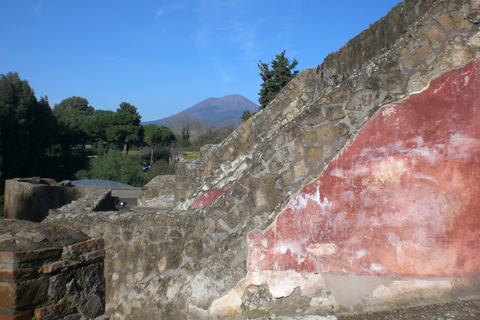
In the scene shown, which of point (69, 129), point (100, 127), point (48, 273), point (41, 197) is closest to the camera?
point (48, 273)

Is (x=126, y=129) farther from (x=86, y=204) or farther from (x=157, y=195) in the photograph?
(x=86, y=204)

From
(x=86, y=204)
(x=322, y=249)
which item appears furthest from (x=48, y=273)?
(x=86, y=204)

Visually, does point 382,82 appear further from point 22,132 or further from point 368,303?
point 22,132

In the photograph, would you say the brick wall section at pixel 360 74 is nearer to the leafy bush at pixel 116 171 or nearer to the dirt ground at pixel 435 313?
the dirt ground at pixel 435 313

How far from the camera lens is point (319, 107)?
141 inches

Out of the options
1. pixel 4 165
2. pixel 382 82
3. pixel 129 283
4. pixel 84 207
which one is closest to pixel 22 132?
pixel 4 165

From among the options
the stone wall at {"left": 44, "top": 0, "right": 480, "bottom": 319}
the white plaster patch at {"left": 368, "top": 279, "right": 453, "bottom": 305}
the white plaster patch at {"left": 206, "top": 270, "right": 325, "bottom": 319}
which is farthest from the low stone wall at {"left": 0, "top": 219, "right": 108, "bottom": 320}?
the white plaster patch at {"left": 368, "top": 279, "right": 453, "bottom": 305}

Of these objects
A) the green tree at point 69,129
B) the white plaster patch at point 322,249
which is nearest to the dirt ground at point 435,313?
the white plaster patch at point 322,249

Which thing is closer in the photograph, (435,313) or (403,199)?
(435,313)

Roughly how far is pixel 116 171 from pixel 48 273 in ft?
101

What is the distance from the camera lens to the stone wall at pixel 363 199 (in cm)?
330

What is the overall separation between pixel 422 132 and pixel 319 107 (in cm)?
91

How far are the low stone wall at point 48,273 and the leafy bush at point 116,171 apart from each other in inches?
1166

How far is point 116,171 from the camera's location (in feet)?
106
